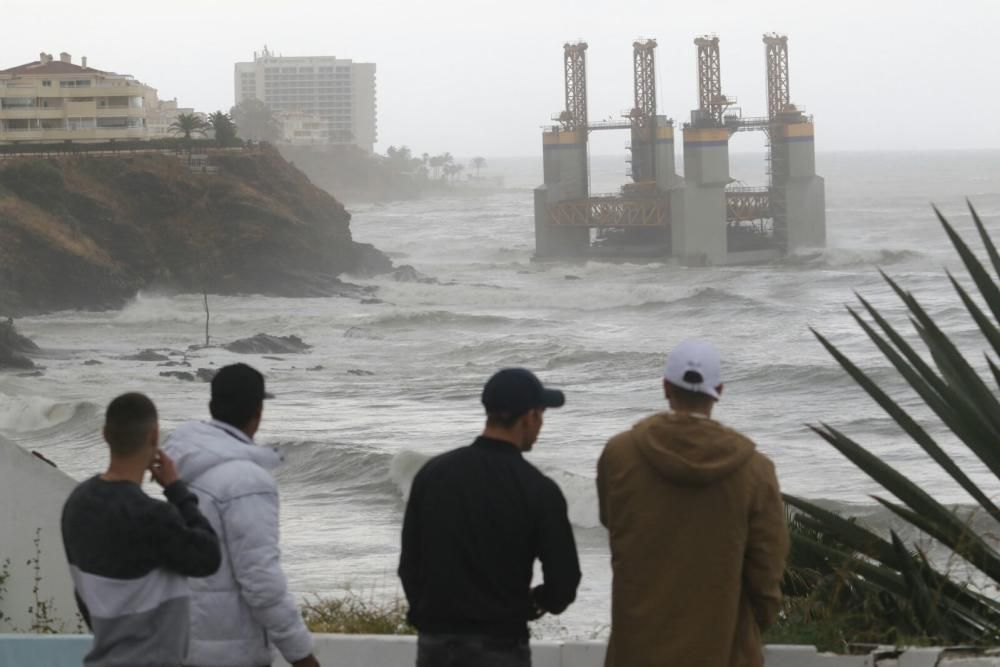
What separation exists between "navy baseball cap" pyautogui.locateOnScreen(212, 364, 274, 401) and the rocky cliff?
43.9 m

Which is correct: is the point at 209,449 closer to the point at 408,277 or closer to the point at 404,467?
the point at 404,467

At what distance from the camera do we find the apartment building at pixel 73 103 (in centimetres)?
7006

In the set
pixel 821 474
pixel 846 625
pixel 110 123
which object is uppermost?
pixel 110 123

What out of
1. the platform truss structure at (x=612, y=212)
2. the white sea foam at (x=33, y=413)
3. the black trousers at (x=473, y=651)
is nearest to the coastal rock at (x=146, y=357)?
the white sea foam at (x=33, y=413)

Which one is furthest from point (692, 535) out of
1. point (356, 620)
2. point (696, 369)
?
point (356, 620)

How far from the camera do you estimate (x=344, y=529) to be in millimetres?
14492

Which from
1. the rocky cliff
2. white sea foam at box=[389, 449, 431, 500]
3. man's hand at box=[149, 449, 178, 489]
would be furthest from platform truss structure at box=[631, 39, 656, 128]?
→ man's hand at box=[149, 449, 178, 489]

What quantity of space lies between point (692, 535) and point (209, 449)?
3.57ft

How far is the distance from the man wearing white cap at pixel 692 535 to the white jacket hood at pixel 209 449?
81 centimetres

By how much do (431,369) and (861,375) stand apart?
28804 millimetres

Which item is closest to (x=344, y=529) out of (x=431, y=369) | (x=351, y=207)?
(x=431, y=369)

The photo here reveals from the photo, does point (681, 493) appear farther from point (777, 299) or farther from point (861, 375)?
point (777, 299)

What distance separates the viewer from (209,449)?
314 cm

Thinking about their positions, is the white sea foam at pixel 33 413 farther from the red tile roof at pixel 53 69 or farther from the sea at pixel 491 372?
the red tile roof at pixel 53 69
